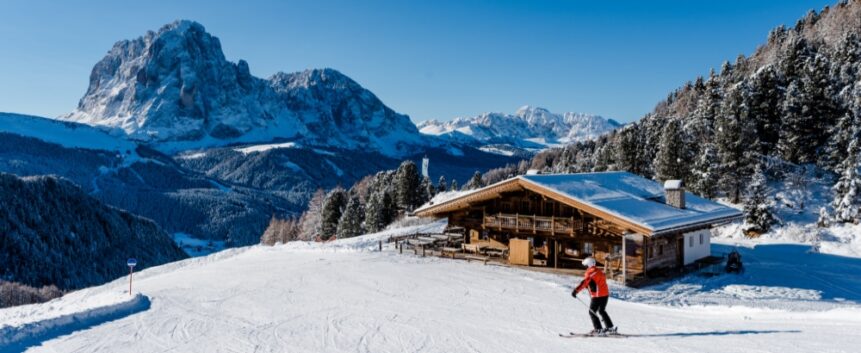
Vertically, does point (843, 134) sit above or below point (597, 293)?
above

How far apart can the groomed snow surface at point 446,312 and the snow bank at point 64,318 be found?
31 cm

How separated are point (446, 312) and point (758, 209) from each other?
1245 inches

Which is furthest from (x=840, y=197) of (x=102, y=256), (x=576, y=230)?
(x=102, y=256)

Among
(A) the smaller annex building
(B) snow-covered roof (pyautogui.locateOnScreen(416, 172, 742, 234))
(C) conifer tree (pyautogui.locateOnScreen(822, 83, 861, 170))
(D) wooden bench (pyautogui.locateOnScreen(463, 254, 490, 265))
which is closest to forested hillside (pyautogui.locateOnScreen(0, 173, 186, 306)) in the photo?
(D) wooden bench (pyautogui.locateOnScreen(463, 254, 490, 265))

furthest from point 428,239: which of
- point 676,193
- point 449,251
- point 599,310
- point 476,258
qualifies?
point 599,310

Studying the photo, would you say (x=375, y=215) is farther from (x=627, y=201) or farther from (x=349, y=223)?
(x=627, y=201)

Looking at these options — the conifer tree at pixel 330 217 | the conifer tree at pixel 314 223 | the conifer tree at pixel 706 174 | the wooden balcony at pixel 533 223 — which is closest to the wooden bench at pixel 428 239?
the wooden balcony at pixel 533 223

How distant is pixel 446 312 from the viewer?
16031 mm

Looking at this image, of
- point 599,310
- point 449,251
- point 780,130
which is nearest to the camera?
point 599,310

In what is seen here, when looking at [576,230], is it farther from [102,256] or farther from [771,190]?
[102,256]

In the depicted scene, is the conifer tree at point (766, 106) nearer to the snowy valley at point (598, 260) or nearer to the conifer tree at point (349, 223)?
the snowy valley at point (598, 260)

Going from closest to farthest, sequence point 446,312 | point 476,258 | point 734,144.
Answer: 1. point 446,312
2. point 476,258
3. point 734,144

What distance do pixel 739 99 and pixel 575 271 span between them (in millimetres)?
30675

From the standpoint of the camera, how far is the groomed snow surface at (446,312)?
12.1 meters
